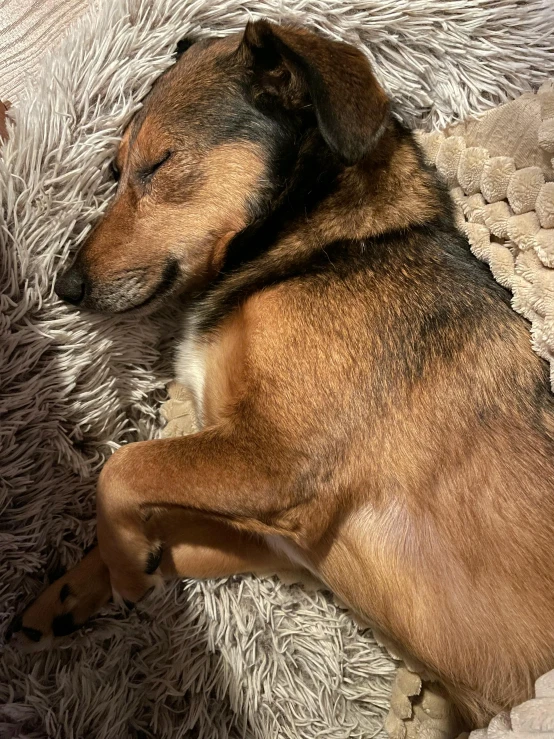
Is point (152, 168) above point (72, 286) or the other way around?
above

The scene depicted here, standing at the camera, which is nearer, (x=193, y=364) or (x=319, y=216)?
(x=319, y=216)

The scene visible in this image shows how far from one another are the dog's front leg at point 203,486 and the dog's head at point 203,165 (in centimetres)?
48

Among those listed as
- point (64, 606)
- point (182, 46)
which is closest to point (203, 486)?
point (64, 606)

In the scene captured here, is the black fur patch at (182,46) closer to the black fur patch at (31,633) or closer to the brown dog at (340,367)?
the brown dog at (340,367)

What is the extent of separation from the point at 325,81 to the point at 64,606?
1.66 m

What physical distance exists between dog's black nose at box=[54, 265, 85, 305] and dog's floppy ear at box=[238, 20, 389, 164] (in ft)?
2.38

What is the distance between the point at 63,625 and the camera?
1.89 m

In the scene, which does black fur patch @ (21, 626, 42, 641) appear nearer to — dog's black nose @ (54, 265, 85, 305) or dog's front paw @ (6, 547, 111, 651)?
dog's front paw @ (6, 547, 111, 651)

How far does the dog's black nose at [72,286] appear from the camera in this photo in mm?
1731

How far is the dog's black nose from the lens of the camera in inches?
68.2

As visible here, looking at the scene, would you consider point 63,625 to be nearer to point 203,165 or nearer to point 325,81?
point 203,165

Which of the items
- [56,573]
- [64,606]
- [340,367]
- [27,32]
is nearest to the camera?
[340,367]

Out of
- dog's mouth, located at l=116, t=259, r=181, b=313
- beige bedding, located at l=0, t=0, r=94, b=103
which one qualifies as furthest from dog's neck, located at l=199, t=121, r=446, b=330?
beige bedding, located at l=0, t=0, r=94, b=103

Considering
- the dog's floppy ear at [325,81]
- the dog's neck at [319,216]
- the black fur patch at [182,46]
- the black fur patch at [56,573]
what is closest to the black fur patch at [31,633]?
the black fur patch at [56,573]
